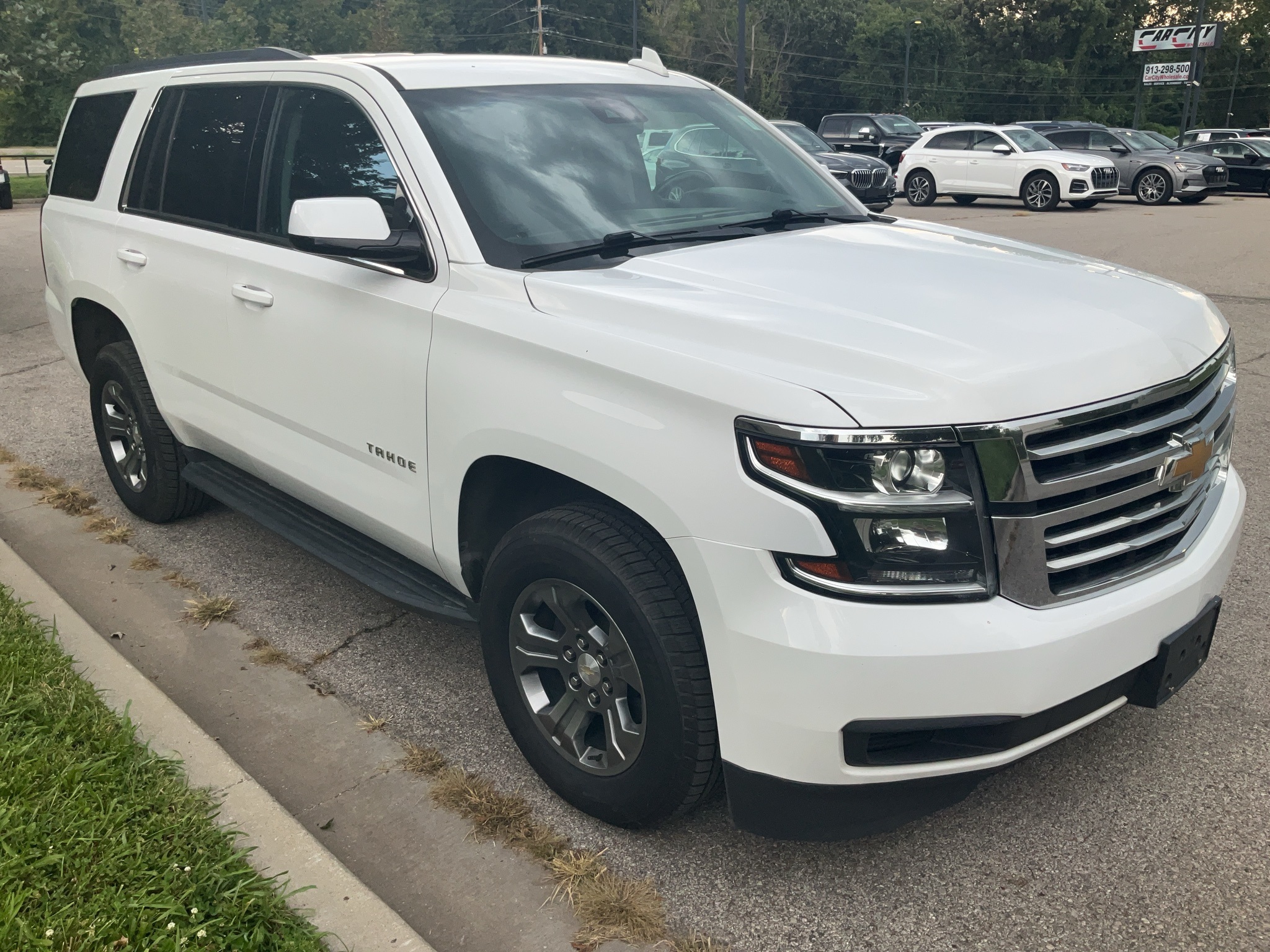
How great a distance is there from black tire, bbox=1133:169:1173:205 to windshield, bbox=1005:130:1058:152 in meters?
2.08

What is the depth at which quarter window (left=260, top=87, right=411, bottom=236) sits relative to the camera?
3.41m

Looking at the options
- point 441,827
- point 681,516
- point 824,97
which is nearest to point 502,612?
point 441,827

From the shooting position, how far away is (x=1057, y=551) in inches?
94.0

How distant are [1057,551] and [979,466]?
1.00ft

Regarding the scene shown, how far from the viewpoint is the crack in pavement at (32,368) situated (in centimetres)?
847

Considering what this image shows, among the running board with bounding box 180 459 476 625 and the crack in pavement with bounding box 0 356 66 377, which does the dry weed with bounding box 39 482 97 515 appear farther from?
the crack in pavement with bounding box 0 356 66 377

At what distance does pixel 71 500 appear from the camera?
18.1 feet

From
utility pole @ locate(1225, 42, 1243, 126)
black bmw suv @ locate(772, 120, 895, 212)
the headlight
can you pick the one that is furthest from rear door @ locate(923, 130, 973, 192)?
utility pole @ locate(1225, 42, 1243, 126)

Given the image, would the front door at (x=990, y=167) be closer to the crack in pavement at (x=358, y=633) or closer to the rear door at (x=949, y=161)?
the rear door at (x=949, y=161)

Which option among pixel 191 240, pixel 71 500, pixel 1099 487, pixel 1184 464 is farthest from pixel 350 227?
pixel 71 500

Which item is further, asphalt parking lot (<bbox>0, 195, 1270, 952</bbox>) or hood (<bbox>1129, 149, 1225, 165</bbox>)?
hood (<bbox>1129, 149, 1225, 165</bbox>)

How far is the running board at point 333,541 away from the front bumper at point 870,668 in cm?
111

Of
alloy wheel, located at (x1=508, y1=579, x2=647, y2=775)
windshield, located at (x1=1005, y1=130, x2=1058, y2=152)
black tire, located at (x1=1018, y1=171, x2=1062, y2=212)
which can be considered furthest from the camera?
windshield, located at (x1=1005, y1=130, x2=1058, y2=152)

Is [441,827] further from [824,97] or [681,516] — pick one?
[824,97]
